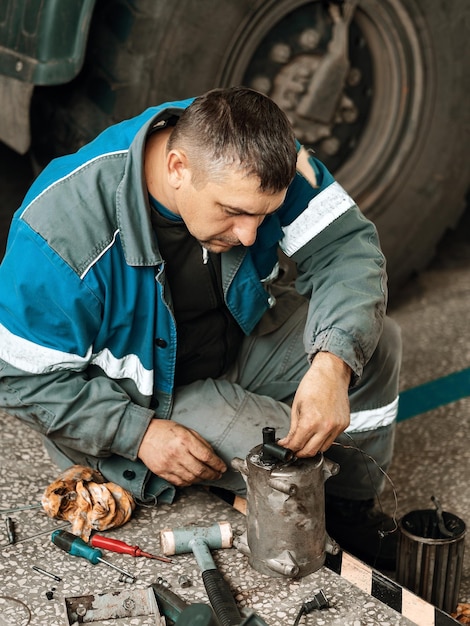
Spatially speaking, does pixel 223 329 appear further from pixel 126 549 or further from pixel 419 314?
pixel 419 314

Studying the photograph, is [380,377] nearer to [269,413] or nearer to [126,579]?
[269,413]

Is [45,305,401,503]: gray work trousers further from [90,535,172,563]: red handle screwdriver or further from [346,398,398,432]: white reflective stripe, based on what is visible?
[90,535,172,563]: red handle screwdriver

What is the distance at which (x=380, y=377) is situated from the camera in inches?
92.4

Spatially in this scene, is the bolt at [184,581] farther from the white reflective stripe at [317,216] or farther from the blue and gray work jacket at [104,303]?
the white reflective stripe at [317,216]

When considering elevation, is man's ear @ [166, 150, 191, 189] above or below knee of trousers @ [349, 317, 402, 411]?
above

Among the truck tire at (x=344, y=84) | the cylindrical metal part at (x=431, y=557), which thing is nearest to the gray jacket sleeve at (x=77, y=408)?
the cylindrical metal part at (x=431, y=557)

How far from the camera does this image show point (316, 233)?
A: 7.46 ft

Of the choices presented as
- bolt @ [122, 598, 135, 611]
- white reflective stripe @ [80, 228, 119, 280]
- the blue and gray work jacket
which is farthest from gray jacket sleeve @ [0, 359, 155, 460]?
bolt @ [122, 598, 135, 611]

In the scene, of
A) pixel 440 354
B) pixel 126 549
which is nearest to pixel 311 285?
pixel 126 549

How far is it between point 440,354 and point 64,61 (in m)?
1.71

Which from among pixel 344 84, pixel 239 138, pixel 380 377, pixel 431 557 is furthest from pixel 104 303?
pixel 344 84

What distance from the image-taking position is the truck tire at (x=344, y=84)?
2.69m

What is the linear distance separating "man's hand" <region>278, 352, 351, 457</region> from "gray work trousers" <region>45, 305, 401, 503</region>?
251 millimetres

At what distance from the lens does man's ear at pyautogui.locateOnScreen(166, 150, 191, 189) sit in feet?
6.40
